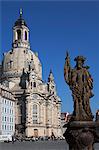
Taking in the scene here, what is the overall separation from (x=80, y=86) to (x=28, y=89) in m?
106

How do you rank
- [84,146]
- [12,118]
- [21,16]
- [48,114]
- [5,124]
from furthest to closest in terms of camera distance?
[21,16] → [48,114] → [12,118] → [5,124] → [84,146]

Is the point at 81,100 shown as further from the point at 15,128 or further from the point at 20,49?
the point at 20,49

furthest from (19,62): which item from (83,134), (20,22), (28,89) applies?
(83,134)

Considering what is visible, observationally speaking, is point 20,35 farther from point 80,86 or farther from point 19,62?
point 80,86

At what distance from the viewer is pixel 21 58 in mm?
126750

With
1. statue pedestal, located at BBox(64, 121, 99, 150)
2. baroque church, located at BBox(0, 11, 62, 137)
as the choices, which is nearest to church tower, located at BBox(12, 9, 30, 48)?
baroque church, located at BBox(0, 11, 62, 137)

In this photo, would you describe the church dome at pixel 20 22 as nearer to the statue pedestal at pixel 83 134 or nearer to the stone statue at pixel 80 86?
the stone statue at pixel 80 86

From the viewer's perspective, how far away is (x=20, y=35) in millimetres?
131625

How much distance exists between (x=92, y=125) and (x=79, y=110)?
666mm

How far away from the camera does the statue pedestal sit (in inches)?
478

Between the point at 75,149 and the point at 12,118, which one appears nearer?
the point at 75,149

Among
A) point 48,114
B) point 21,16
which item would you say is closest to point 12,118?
point 48,114

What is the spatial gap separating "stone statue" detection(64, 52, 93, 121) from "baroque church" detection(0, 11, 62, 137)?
102154mm

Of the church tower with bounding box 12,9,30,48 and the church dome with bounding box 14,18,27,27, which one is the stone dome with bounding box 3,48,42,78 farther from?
the church dome with bounding box 14,18,27,27
